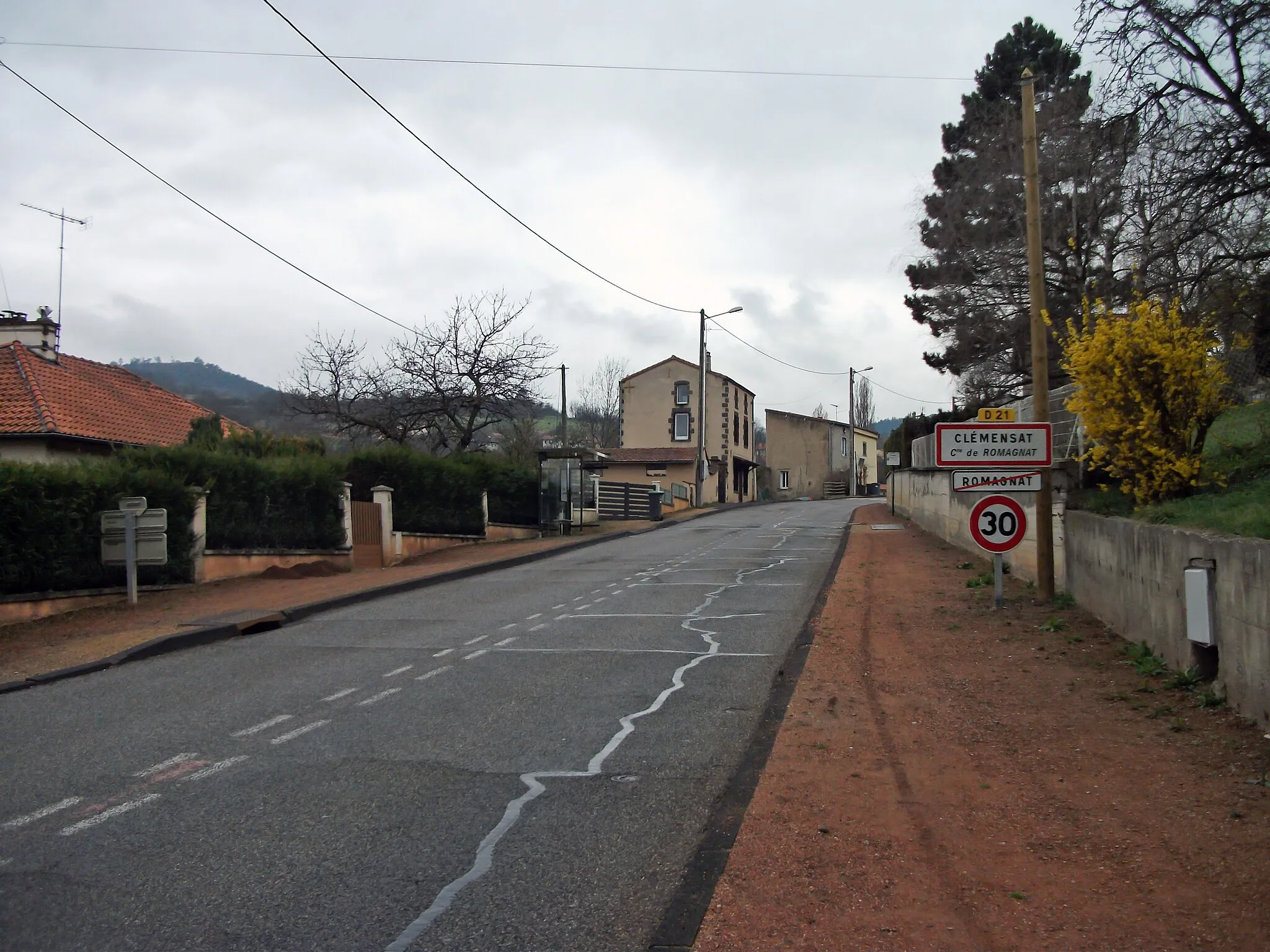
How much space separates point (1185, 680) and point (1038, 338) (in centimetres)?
613

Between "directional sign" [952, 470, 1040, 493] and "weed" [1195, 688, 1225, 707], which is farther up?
"directional sign" [952, 470, 1040, 493]

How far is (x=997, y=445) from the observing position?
493 inches

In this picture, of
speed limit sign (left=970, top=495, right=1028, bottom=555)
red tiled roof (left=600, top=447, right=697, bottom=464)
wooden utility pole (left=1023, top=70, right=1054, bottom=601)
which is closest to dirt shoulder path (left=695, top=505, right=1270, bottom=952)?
speed limit sign (left=970, top=495, right=1028, bottom=555)

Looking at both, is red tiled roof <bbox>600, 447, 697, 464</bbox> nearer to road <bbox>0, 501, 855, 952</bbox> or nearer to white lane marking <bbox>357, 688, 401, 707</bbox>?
road <bbox>0, 501, 855, 952</bbox>

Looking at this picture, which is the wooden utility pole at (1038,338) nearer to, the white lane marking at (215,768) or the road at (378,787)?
the road at (378,787)

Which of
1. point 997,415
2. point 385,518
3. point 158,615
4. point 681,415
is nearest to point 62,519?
point 158,615

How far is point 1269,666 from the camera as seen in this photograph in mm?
6145

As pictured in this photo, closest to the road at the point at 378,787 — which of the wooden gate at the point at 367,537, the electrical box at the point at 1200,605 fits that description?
the electrical box at the point at 1200,605

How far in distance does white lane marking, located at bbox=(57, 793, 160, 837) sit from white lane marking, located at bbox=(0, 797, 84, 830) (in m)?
0.28

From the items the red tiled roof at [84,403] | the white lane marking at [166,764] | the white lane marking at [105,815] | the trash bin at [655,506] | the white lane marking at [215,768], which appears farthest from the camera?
the trash bin at [655,506]

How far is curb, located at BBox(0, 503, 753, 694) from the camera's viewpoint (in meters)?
10.4

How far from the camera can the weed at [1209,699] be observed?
705cm

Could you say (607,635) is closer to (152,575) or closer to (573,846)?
(573,846)

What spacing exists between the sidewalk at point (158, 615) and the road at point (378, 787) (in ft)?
3.19
